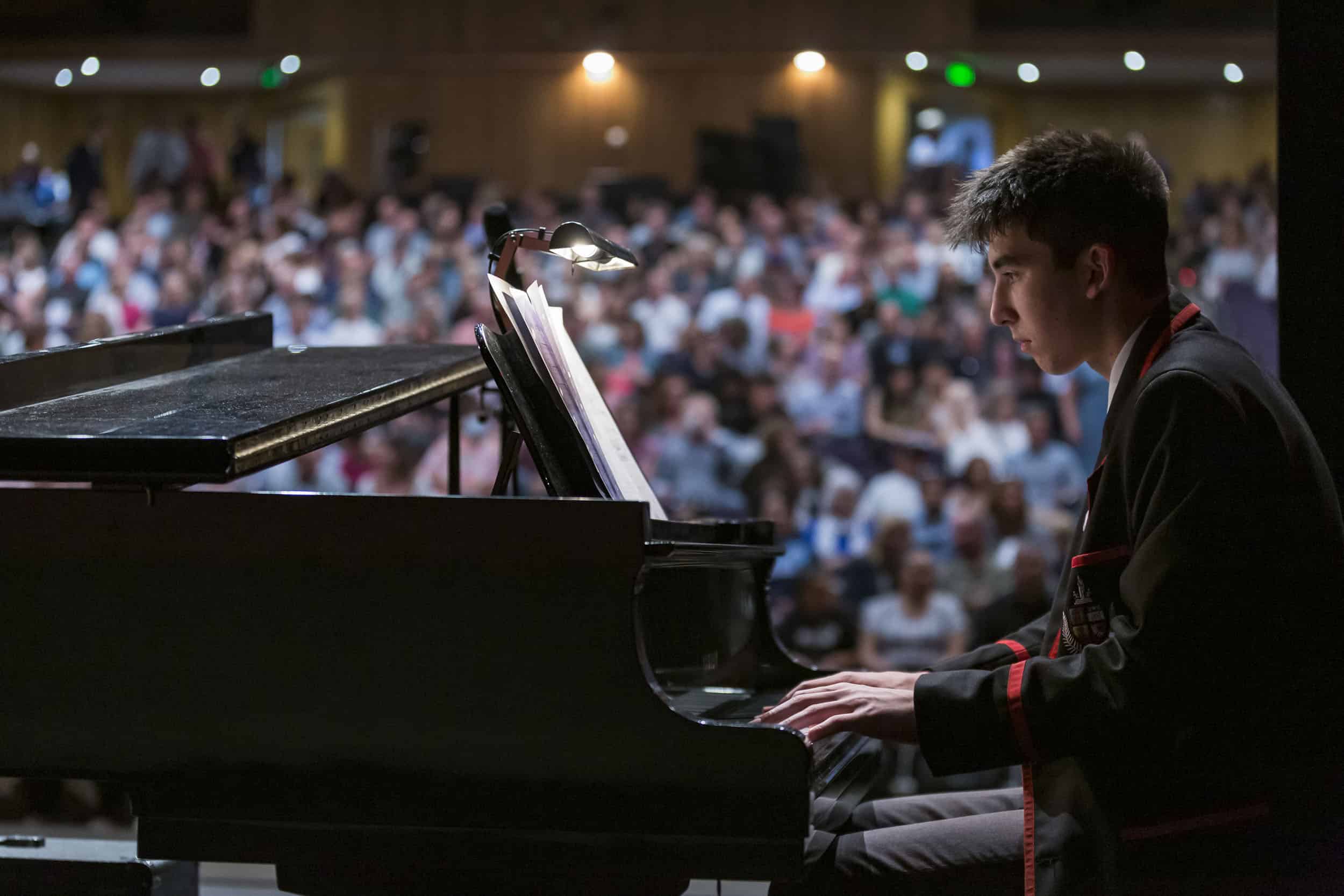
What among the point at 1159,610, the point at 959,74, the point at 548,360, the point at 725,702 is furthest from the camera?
the point at 959,74

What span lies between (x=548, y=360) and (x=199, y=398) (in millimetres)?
462

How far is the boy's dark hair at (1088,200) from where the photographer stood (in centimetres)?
163

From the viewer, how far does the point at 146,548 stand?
163cm

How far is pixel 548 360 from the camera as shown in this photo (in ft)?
6.04

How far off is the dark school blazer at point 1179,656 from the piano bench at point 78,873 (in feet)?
3.78

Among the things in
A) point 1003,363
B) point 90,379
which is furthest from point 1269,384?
point 1003,363

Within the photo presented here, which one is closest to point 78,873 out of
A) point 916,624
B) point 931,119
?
point 916,624

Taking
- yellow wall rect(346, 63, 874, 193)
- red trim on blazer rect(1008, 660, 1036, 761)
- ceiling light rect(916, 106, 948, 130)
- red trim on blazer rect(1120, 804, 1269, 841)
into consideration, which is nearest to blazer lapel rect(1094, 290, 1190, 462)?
red trim on blazer rect(1008, 660, 1036, 761)

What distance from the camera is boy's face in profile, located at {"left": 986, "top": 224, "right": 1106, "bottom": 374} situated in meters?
1.66

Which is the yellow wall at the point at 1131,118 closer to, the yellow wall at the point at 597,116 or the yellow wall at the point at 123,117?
the yellow wall at the point at 597,116

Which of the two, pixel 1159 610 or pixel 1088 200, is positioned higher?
pixel 1088 200

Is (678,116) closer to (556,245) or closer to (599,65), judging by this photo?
(599,65)

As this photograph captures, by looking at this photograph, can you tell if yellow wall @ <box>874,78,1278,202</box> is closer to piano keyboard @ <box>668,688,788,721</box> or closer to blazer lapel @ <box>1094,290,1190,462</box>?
piano keyboard @ <box>668,688,788,721</box>

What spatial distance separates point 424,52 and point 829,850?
38.6 feet
